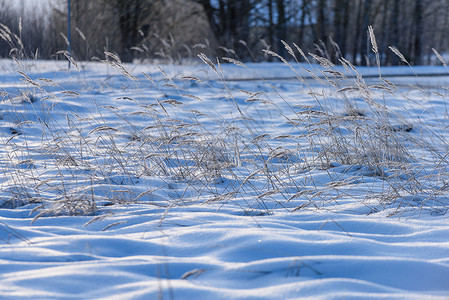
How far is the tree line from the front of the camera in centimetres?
1602

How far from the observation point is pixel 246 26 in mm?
18016

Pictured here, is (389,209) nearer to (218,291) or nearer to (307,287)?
(307,287)

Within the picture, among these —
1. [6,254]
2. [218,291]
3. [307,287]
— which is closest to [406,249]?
[307,287]

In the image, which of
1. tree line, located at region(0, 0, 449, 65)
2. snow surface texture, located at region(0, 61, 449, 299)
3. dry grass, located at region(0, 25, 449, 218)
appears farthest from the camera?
tree line, located at region(0, 0, 449, 65)

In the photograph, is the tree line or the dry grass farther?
the tree line

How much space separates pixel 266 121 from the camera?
5562 mm

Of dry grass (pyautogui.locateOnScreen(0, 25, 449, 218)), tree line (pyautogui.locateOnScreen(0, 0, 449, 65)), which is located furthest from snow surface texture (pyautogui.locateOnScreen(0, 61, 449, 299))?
tree line (pyautogui.locateOnScreen(0, 0, 449, 65))

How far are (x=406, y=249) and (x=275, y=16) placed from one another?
18067 mm

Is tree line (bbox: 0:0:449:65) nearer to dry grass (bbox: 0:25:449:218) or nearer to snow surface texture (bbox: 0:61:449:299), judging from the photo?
dry grass (bbox: 0:25:449:218)

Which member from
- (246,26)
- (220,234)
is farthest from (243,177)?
(246,26)

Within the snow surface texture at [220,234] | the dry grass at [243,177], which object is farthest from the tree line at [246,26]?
the snow surface texture at [220,234]

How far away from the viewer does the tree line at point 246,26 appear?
52.5 ft

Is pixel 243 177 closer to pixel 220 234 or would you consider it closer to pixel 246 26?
pixel 220 234

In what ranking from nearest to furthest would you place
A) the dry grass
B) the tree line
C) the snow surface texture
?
the snow surface texture → the dry grass → the tree line
